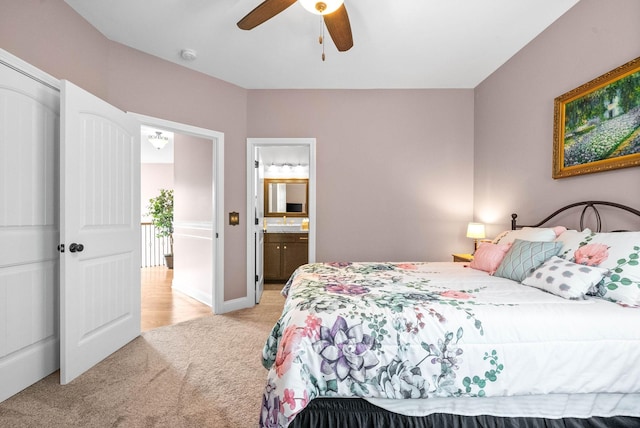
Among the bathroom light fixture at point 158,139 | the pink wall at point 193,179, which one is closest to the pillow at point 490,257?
the pink wall at point 193,179

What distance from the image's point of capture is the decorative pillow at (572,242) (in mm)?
1811

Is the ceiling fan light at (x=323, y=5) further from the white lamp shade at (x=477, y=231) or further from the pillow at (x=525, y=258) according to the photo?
the white lamp shade at (x=477, y=231)

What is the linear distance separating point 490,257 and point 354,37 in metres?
2.24

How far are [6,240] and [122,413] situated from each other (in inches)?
50.9

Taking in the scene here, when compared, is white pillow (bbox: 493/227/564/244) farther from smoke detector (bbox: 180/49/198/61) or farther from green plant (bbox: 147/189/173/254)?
green plant (bbox: 147/189/173/254)

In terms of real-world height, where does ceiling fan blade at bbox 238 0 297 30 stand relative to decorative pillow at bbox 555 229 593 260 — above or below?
above

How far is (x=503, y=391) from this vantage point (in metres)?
1.31

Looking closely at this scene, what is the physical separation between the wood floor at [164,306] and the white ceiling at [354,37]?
2812 millimetres

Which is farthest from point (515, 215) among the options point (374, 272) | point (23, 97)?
point (23, 97)

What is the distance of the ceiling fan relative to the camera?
69.6 inches

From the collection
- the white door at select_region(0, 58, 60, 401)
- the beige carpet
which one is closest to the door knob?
the white door at select_region(0, 58, 60, 401)

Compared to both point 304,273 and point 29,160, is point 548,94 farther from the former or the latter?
point 29,160

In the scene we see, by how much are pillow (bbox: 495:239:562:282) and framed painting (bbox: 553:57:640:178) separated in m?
0.68

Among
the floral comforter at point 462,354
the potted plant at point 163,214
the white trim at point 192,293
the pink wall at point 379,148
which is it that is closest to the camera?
the floral comforter at point 462,354
